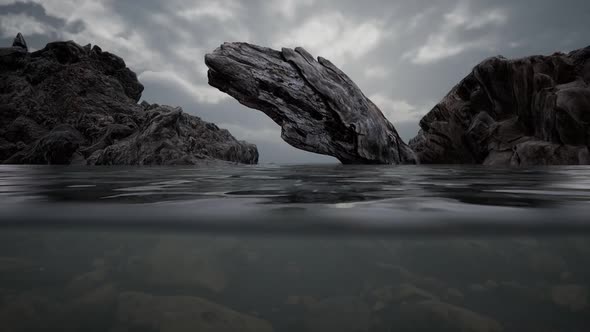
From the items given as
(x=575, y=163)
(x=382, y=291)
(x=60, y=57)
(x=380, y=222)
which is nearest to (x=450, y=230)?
(x=380, y=222)

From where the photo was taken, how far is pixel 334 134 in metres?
13.2

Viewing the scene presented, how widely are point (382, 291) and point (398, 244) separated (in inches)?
10.8

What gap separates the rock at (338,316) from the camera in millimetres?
612

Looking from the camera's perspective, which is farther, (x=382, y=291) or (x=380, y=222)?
(x=380, y=222)

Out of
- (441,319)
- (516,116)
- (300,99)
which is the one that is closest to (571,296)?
(441,319)

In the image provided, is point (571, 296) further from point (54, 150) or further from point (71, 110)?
point (71, 110)

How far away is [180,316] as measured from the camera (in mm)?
645

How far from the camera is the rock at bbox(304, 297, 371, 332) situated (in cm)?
61

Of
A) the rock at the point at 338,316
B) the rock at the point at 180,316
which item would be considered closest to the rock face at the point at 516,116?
the rock at the point at 338,316

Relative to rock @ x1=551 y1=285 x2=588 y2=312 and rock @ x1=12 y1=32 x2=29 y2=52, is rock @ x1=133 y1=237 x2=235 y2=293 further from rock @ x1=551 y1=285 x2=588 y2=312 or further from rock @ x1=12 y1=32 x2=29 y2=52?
rock @ x1=12 y1=32 x2=29 y2=52

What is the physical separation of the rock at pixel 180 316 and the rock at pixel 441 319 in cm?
28

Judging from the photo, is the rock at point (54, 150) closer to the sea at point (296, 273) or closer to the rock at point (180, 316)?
the sea at point (296, 273)

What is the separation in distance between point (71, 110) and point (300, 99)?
22.1m

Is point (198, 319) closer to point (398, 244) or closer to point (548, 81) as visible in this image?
point (398, 244)
